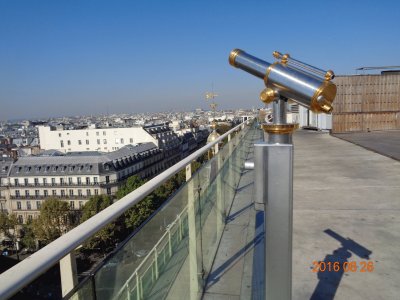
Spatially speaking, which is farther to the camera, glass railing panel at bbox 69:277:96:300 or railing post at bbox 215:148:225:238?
railing post at bbox 215:148:225:238

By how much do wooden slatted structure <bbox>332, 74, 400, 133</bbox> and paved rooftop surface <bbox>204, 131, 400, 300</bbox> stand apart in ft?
44.6

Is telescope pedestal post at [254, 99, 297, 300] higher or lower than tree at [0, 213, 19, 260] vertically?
higher

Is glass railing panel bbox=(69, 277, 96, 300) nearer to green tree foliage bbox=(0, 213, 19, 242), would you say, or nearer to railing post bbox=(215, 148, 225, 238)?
railing post bbox=(215, 148, 225, 238)

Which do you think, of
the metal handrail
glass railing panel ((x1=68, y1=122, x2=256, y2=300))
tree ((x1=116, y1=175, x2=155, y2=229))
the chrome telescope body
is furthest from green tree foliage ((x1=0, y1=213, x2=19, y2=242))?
the chrome telescope body

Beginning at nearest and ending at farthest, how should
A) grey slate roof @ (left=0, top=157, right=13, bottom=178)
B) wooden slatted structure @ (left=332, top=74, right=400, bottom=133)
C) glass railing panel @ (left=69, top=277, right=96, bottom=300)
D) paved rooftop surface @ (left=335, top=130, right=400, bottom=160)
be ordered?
glass railing panel @ (left=69, top=277, right=96, bottom=300), paved rooftop surface @ (left=335, top=130, right=400, bottom=160), wooden slatted structure @ (left=332, top=74, right=400, bottom=133), grey slate roof @ (left=0, top=157, right=13, bottom=178)

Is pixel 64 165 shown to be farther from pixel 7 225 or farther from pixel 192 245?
pixel 192 245

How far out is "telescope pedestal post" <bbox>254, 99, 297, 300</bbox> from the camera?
130 centimetres

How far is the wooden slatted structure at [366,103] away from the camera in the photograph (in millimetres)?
17547

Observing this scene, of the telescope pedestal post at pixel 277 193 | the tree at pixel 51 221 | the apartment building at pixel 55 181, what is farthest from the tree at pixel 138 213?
the apartment building at pixel 55 181

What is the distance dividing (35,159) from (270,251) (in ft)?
171

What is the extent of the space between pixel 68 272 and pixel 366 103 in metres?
19.7

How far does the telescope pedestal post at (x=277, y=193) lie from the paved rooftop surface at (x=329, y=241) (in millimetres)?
855

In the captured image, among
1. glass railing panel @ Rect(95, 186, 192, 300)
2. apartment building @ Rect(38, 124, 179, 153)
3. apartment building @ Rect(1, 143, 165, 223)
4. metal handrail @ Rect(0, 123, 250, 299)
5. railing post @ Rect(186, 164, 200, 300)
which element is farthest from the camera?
apartment building @ Rect(38, 124, 179, 153)

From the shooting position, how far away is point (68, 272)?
0.85m
